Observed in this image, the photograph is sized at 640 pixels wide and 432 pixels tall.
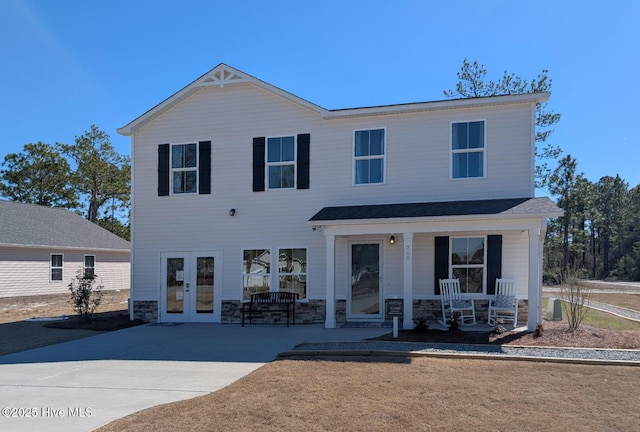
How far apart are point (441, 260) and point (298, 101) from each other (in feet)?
19.0

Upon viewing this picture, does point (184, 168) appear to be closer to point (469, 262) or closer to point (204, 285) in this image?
point (204, 285)

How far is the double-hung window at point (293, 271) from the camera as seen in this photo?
499 inches

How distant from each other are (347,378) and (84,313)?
10722mm

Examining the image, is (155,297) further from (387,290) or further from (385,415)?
(385,415)

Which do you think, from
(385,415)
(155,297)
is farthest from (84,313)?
(385,415)

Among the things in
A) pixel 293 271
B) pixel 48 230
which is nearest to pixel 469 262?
pixel 293 271

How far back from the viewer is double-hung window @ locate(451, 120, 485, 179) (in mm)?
11750

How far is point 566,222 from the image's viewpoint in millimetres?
40688

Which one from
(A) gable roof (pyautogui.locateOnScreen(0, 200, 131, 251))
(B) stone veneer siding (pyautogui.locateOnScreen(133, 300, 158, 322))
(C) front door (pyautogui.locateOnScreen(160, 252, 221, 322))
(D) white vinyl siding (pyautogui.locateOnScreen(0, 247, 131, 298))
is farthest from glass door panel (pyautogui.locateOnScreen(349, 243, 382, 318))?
(A) gable roof (pyautogui.locateOnScreen(0, 200, 131, 251))

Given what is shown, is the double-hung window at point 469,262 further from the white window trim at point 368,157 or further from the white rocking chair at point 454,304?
the white window trim at point 368,157

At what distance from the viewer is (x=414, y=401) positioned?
557 cm

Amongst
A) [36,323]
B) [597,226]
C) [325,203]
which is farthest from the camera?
[597,226]

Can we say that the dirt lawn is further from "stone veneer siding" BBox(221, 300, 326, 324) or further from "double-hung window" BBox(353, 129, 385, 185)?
"double-hung window" BBox(353, 129, 385, 185)

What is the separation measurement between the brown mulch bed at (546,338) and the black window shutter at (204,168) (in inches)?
269
